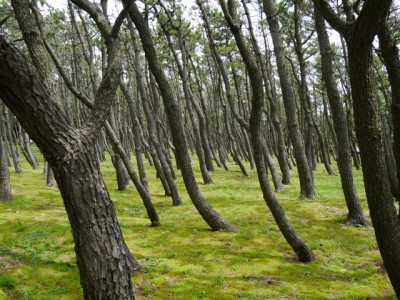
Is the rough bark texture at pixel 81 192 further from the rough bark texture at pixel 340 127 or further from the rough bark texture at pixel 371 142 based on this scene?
the rough bark texture at pixel 340 127

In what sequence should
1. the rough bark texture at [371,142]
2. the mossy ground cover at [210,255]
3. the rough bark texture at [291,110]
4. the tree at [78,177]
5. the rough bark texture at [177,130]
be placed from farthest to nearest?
the rough bark texture at [291,110] → the rough bark texture at [177,130] → the mossy ground cover at [210,255] → the rough bark texture at [371,142] → the tree at [78,177]

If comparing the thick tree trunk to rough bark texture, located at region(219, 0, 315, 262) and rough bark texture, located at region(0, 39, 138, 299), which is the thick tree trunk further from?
rough bark texture, located at region(219, 0, 315, 262)

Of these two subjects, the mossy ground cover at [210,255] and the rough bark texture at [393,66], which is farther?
the mossy ground cover at [210,255]

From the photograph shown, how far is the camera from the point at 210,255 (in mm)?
8219

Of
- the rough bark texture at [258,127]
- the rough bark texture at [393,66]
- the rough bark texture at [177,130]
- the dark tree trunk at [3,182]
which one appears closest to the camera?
the rough bark texture at [393,66]

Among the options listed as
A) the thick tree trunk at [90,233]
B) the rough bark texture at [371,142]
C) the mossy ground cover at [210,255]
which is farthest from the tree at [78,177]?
the rough bark texture at [371,142]

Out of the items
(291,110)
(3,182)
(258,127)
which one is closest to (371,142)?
(258,127)

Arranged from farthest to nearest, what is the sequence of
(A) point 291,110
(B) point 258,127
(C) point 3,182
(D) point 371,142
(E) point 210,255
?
(A) point 291,110, (C) point 3,182, (E) point 210,255, (B) point 258,127, (D) point 371,142

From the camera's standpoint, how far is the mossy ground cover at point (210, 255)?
21.3 feet

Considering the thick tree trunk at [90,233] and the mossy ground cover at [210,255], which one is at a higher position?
the thick tree trunk at [90,233]

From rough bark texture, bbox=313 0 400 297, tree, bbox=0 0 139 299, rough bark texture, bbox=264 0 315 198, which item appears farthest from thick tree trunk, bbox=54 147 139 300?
rough bark texture, bbox=264 0 315 198

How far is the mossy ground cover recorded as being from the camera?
6484 millimetres

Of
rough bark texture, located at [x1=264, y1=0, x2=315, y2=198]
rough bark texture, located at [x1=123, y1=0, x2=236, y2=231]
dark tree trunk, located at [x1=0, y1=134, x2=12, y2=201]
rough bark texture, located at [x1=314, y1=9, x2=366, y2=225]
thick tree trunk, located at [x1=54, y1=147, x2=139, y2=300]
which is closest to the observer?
thick tree trunk, located at [x1=54, y1=147, x2=139, y2=300]

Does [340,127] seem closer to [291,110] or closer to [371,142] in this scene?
[291,110]
